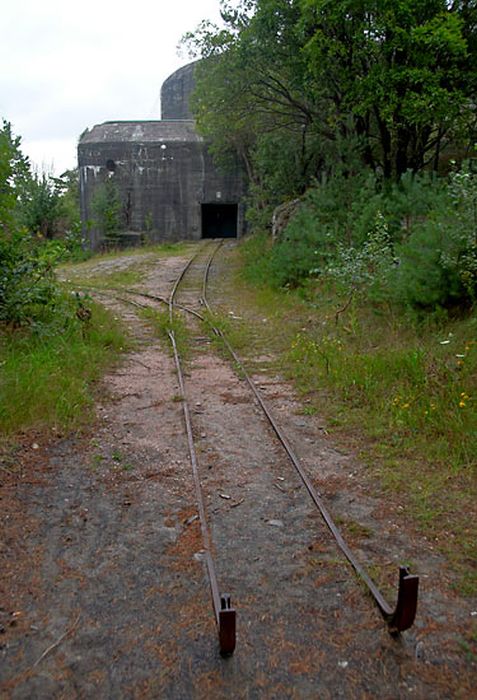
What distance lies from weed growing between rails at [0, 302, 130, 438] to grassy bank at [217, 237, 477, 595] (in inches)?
91.5

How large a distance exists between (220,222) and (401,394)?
2840cm

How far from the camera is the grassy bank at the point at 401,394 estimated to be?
173 inches

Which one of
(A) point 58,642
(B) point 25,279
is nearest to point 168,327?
(B) point 25,279

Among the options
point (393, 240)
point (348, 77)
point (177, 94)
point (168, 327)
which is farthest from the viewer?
point (177, 94)

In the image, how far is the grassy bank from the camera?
4.39 m

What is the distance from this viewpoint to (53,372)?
6844 mm

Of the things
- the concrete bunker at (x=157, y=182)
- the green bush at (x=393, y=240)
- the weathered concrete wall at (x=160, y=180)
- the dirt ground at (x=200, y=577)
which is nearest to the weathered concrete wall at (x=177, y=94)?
the concrete bunker at (x=157, y=182)

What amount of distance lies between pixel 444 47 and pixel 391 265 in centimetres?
493

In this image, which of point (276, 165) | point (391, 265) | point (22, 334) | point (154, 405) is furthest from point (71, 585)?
point (276, 165)

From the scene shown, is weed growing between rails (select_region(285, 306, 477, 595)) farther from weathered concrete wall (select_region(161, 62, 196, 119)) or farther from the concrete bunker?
weathered concrete wall (select_region(161, 62, 196, 119))

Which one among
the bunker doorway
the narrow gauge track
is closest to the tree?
the narrow gauge track

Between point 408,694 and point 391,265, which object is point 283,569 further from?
point 391,265

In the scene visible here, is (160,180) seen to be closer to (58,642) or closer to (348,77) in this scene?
(348,77)

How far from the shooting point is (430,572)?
3.58 metres
